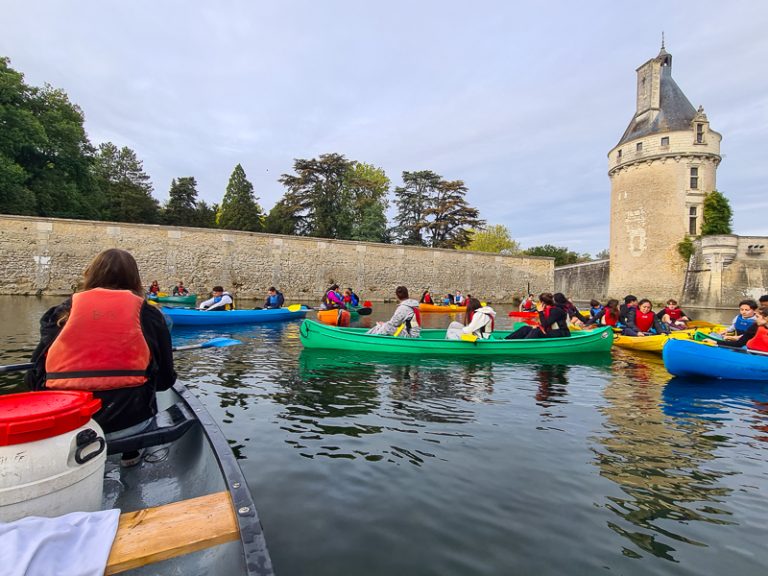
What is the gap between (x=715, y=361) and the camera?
782cm

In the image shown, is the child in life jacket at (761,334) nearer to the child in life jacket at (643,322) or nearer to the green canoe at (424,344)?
the green canoe at (424,344)

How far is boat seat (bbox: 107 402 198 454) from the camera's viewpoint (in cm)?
277

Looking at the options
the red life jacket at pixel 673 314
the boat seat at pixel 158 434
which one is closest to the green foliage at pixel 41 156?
the boat seat at pixel 158 434

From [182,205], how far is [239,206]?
582cm

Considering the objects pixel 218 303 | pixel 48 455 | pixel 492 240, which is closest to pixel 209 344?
pixel 48 455

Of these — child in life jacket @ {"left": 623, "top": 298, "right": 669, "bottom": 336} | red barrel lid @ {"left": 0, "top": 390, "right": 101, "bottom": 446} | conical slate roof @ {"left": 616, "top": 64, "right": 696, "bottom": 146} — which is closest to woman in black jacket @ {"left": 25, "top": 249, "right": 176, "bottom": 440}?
red barrel lid @ {"left": 0, "top": 390, "right": 101, "bottom": 446}

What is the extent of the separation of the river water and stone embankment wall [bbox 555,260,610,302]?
36290mm

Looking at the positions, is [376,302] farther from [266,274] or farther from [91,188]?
[91,188]

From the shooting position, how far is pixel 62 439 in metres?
1.87

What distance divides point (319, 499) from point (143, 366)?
1732mm

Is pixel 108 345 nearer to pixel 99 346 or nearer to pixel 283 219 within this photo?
pixel 99 346

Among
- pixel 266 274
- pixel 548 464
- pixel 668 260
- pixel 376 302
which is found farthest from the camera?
pixel 668 260

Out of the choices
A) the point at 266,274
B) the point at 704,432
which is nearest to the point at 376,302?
the point at 266,274

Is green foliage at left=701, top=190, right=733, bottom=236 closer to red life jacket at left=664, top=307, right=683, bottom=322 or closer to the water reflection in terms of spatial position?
red life jacket at left=664, top=307, right=683, bottom=322
